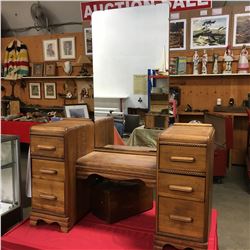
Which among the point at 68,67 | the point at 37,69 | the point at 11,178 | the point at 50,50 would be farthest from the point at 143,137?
the point at 37,69

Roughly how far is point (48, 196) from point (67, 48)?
4.18 m

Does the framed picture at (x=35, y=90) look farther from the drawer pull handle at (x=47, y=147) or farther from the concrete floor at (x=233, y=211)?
the drawer pull handle at (x=47, y=147)

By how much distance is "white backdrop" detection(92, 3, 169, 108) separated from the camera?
2.00 meters

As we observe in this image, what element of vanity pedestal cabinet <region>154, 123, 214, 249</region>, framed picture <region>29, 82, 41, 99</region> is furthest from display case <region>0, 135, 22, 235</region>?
framed picture <region>29, 82, 41, 99</region>

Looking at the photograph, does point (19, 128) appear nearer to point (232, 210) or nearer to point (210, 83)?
point (210, 83)

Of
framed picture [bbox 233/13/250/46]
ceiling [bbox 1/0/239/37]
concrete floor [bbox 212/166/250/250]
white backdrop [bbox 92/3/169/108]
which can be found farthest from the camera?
ceiling [bbox 1/0/239/37]

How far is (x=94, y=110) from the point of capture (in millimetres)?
2223

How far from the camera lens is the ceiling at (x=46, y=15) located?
5.29 metres

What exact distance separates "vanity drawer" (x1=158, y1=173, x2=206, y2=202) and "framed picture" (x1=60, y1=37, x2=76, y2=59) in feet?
14.4

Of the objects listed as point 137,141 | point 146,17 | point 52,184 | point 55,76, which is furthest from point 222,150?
point 55,76

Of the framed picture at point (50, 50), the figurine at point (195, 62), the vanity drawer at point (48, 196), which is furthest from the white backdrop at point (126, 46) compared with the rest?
the framed picture at point (50, 50)

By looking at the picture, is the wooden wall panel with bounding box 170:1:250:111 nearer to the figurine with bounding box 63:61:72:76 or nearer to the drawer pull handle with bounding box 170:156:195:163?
the figurine with bounding box 63:61:72:76

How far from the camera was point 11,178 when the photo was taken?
6.93ft

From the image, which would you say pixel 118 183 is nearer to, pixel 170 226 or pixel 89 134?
pixel 89 134
